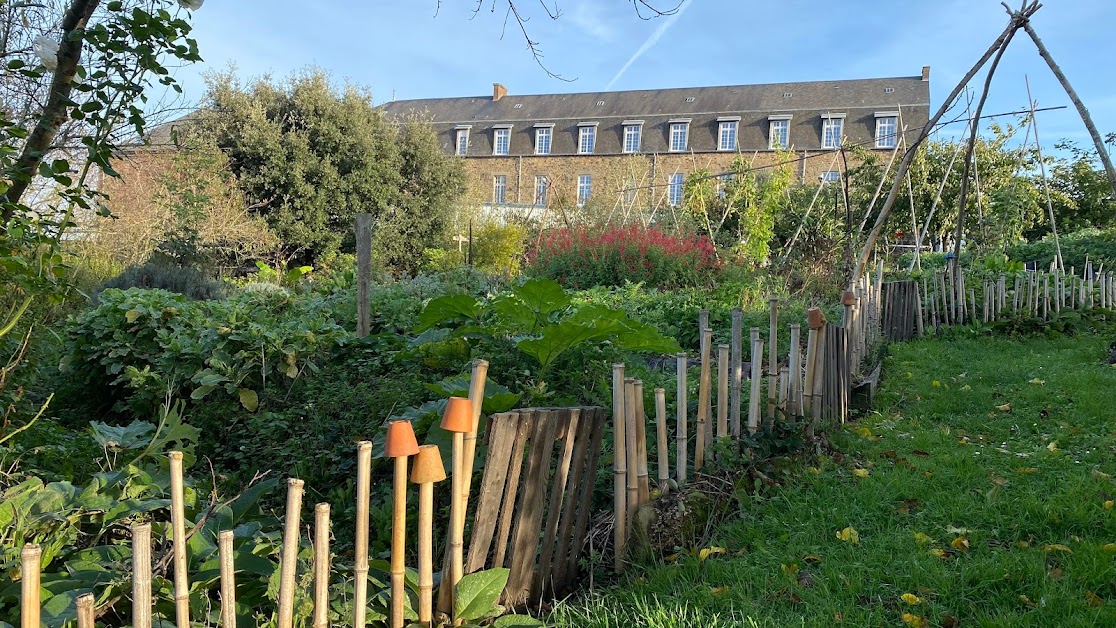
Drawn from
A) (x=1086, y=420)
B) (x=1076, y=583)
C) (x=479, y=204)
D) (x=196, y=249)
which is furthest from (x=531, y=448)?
(x=479, y=204)

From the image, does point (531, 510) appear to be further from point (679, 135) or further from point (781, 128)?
point (679, 135)

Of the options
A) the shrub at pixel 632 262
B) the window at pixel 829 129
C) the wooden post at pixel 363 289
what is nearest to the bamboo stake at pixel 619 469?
the wooden post at pixel 363 289

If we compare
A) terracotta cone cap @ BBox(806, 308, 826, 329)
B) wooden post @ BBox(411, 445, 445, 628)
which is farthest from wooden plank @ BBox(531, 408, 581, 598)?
terracotta cone cap @ BBox(806, 308, 826, 329)

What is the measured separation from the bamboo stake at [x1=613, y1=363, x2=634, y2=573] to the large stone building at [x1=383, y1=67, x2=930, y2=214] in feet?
85.6

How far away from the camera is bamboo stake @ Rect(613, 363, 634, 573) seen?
8.39ft

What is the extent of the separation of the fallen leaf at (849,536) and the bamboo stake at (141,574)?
2.22m

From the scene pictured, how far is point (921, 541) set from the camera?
8.71 feet

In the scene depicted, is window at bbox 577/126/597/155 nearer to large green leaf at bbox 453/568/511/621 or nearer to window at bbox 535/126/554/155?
window at bbox 535/126/554/155

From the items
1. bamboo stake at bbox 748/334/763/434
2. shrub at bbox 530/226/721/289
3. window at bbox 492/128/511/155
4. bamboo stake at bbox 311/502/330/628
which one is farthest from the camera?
window at bbox 492/128/511/155

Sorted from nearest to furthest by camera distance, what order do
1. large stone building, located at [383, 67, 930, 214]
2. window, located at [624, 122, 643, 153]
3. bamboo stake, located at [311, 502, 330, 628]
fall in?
bamboo stake, located at [311, 502, 330, 628], large stone building, located at [383, 67, 930, 214], window, located at [624, 122, 643, 153]

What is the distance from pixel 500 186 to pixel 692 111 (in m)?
9.66

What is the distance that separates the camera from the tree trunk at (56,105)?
212 centimetres

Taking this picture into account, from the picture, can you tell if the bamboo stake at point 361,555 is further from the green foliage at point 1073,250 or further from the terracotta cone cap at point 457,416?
the green foliage at point 1073,250

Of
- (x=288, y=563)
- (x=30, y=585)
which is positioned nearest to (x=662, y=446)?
(x=288, y=563)
